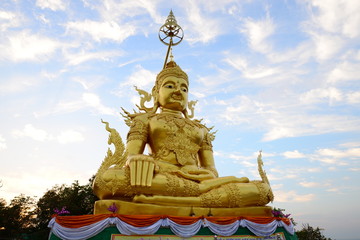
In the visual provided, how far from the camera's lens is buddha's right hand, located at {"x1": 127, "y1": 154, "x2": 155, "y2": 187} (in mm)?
5570

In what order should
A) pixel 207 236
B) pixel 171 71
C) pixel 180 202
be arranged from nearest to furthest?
pixel 207 236, pixel 180 202, pixel 171 71

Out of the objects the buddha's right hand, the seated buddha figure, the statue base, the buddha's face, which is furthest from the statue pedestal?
the buddha's face

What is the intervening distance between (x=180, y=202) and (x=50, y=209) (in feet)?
53.6

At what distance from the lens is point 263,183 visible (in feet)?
20.6

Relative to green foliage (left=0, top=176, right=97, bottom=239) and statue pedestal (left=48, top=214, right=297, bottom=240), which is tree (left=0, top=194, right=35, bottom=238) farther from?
statue pedestal (left=48, top=214, right=297, bottom=240)

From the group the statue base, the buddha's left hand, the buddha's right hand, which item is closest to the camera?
the statue base

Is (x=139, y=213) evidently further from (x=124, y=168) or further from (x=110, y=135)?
(x=110, y=135)

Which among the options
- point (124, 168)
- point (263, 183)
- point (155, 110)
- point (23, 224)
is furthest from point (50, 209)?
point (263, 183)

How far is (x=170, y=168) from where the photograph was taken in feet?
22.9

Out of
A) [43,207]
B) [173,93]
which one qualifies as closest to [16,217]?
[43,207]

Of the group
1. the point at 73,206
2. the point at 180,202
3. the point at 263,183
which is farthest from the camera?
the point at 73,206

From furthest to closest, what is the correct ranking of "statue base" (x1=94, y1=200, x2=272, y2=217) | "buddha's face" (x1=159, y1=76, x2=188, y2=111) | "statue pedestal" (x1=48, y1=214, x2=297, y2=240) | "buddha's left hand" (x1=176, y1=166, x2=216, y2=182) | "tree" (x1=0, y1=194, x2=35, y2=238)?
"tree" (x1=0, y1=194, x2=35, y2=238), "buddha's face" (x1=159, y1=76, x2=188, y2=111), "buddha's left hand" (x1=176, y1=166, x2=216, y2=182), "statue base" (x1=94, y1=200, x2=272, y2=217), "statue pedestal" (x1=48, y1=214, x2=297, y2=240)

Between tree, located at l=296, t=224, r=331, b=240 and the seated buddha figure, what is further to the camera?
tree, located at l=296, t=224, r=331, b=240

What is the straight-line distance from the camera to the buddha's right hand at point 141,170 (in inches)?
219
